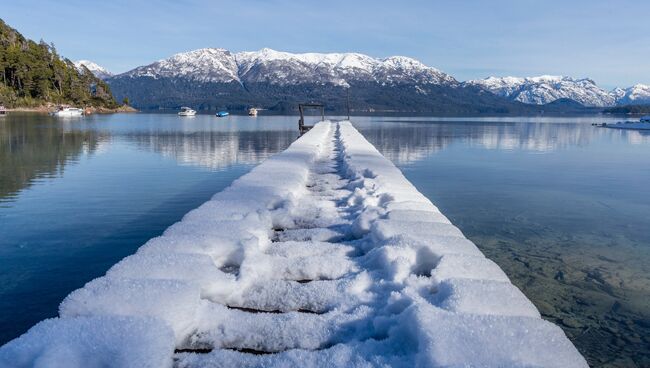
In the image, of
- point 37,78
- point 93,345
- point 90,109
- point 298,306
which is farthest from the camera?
point 90,109

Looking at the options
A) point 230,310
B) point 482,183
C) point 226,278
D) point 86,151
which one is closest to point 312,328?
point 230,310

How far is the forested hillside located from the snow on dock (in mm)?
142293

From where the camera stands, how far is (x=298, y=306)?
5.09 m

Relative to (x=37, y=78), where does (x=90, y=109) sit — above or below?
below

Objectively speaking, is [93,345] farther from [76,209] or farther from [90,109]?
[90,109]

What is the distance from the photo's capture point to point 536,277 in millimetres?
9133

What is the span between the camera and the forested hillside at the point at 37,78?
13538 centimetres

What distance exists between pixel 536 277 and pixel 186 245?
6.81 m

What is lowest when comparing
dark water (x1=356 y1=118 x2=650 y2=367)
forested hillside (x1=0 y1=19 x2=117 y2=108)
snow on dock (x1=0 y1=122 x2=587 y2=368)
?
dark water (x1=356 y1=118 x2=650 y2=367)

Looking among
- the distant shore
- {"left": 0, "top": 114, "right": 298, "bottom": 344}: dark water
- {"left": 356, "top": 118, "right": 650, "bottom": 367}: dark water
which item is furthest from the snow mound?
the distant shore

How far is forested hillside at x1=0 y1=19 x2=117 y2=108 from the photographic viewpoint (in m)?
135

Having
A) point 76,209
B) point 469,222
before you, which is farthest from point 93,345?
point 76,209

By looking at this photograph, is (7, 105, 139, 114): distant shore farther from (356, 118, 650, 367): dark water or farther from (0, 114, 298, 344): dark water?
(356, 118, 650, 367): dark water

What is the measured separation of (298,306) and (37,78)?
168 meters
